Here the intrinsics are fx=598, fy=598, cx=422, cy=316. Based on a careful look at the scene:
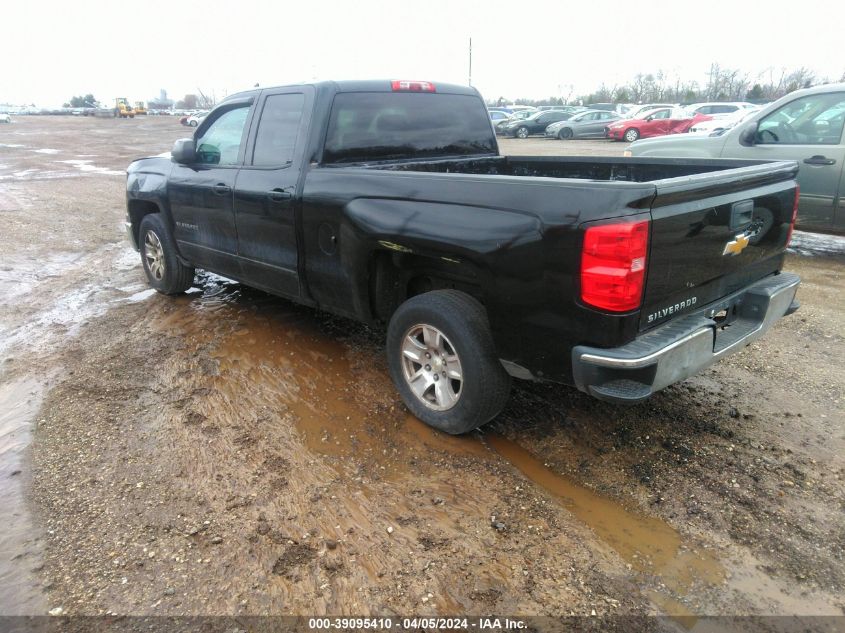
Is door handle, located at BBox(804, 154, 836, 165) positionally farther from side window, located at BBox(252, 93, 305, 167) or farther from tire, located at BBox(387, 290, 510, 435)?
side window, located at BBox(252, 93, 305, 167)

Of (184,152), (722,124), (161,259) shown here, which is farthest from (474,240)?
(722,124)

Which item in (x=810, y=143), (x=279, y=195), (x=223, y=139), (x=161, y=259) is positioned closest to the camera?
(x=279, y=195)

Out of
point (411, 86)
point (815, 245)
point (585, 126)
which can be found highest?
point (411, 86)

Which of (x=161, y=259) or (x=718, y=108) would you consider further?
(x=718, y=108)

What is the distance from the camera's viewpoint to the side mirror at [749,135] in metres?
6.98

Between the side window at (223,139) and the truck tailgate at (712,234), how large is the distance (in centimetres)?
337

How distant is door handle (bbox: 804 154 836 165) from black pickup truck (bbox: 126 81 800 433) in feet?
11.7

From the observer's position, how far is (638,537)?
2.64 m

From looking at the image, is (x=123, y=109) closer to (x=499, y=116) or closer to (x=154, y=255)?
(x=499, y=116)

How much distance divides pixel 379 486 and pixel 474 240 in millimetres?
1320

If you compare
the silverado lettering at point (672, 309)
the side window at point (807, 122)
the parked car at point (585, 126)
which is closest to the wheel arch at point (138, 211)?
the silverado lettering at point (672, 309)

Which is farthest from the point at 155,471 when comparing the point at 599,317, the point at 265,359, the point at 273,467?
the point at 599,317

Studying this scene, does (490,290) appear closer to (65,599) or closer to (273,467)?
(273,467)

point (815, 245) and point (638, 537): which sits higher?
point (638, 537)
